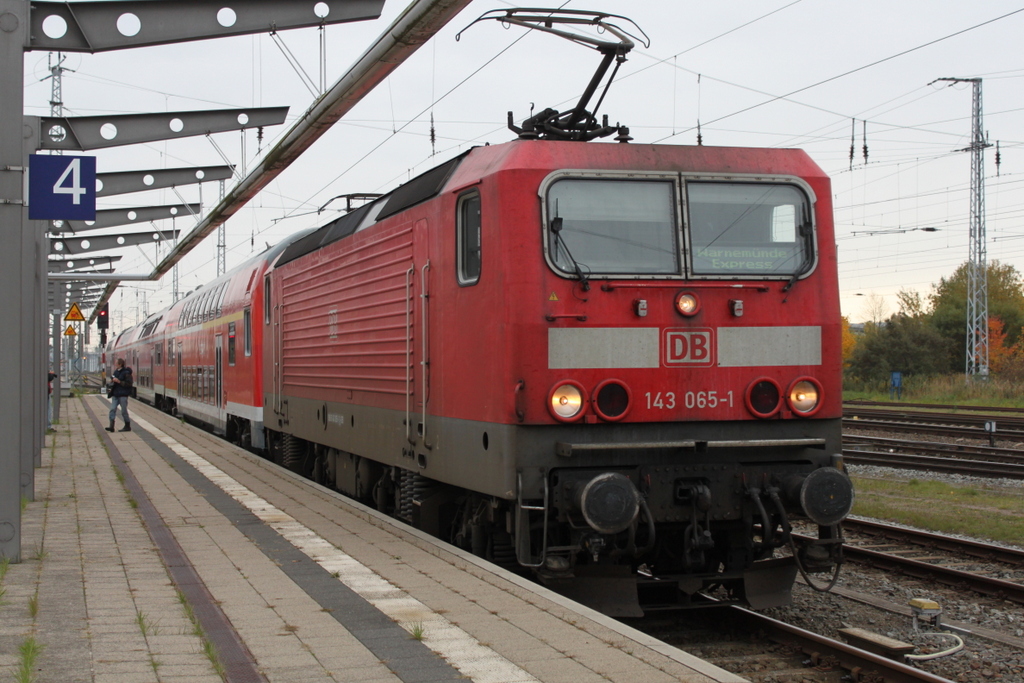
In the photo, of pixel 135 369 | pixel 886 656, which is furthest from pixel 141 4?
pixel 135 369

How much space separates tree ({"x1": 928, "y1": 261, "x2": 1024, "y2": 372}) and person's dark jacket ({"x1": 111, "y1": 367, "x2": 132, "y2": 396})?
36877 mm

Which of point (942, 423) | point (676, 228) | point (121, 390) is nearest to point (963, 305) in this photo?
point (942, 423)

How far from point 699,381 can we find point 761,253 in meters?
1.03

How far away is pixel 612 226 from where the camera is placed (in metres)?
6.91

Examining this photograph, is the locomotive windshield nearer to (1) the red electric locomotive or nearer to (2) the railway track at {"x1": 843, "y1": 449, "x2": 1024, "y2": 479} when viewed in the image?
(1) the red electric locomotive

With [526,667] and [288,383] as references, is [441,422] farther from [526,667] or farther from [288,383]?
[288,383]

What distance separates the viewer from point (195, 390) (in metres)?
24.7

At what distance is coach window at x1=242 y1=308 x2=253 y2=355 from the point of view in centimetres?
1659

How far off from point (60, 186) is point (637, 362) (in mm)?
4472

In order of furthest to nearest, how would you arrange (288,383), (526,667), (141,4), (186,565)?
(288,383)
(141,4)
(186,565)
(526,667)

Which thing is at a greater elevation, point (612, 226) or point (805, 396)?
point (612, 226)

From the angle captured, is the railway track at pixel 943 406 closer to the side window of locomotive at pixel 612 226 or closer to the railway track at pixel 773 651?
the railway track at pixel 773 651

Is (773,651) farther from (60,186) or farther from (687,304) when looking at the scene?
(60,186)

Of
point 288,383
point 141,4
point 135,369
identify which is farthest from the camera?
point 135,369
